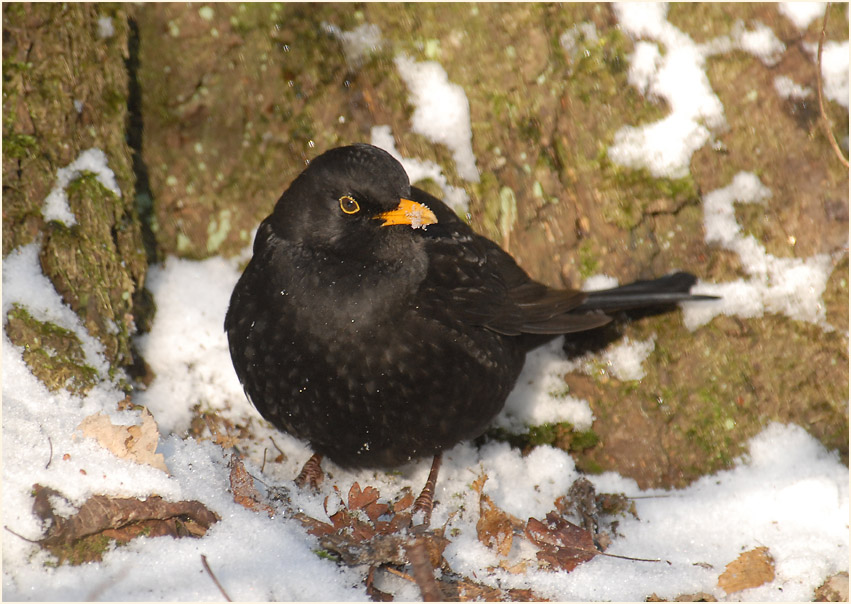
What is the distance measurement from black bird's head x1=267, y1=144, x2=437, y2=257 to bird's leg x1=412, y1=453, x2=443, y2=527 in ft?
4.59

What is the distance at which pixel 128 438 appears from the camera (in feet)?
11.3

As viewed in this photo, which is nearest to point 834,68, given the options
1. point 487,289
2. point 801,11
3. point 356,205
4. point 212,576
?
point 801,11

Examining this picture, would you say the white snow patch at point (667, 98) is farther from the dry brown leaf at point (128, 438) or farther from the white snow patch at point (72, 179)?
the dry brown leaf at point (128, 438)

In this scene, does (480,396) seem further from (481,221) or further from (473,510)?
(481,221)

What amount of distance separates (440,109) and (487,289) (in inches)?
55.6

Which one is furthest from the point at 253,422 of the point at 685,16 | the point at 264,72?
the point at 685,16

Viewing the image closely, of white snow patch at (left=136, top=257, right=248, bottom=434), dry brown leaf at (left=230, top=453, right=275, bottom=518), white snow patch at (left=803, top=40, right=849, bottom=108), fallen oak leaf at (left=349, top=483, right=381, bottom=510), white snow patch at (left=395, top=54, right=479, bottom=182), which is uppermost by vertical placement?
white snow patch at (left=803, top=40, right=849, bottom=108)

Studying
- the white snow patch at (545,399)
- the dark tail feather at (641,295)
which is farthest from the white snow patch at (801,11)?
the white snow patch at (545,399)

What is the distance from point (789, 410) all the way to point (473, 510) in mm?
2088

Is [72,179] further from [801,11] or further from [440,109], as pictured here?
[801,11]

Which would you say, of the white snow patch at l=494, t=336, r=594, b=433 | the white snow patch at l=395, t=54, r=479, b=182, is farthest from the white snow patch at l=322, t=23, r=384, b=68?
the white snow patch at l=494, t=336, r=594, b=433

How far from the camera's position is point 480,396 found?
159 inches

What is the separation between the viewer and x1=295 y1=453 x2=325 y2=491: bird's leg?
4.35 meters

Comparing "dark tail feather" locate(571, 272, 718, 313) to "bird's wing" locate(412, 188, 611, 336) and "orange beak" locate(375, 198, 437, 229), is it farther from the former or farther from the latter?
"orange beak" locate(375, 198, 437, 229)
